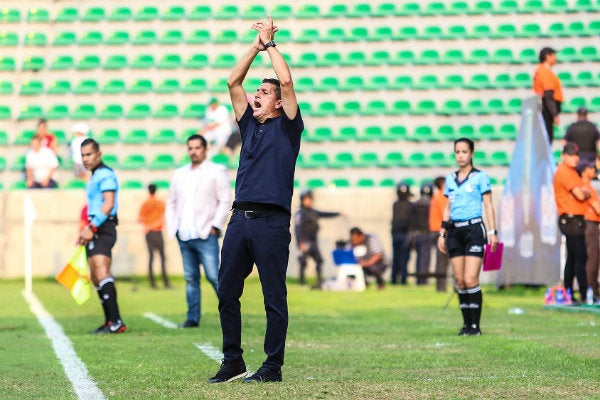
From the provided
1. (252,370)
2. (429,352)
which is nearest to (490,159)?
(429,352)

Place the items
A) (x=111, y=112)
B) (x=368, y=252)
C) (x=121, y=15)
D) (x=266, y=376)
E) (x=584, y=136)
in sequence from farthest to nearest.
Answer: (x=121, y=15) < (x=111, y=112) < (x=368, y=252) < (x=584, y=136) < (x=266, y=376)

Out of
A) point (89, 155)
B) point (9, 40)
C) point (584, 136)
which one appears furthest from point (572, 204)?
point (9, 40)

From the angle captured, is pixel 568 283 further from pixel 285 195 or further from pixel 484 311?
pixel 285 195

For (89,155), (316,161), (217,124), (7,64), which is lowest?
(89,155)

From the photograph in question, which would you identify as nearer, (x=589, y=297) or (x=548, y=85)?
(x=589, y=297)

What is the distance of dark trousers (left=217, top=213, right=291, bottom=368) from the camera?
7523 millimetres

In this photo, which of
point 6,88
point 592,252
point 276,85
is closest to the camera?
point 276,85

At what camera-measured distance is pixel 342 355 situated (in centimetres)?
958

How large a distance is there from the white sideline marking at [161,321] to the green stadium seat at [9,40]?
12.8 metres

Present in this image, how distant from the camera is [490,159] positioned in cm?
2489

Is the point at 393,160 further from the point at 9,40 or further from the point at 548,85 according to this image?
the point at 9,40

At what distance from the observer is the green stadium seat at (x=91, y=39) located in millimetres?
26234

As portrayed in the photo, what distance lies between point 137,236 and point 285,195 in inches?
649

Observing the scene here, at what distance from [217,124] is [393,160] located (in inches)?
146
